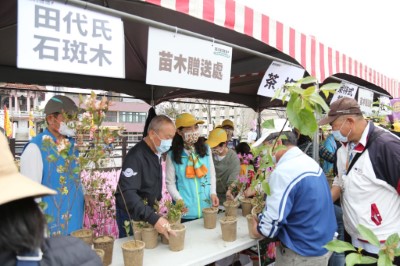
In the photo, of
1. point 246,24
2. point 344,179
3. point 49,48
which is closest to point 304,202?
point 344,179

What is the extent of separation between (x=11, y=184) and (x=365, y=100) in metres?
3.99

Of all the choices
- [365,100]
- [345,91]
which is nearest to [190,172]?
[345,91]

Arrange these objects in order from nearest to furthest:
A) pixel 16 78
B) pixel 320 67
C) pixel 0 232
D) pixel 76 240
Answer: pixel 0 232
pixel 76 240
pixel 320 67
pixel 16 78

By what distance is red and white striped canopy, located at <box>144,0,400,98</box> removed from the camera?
1.72 meters

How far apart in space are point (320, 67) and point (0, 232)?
285cm

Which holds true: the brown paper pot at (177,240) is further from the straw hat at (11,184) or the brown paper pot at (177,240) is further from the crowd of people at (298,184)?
the straw hat at (11,184)

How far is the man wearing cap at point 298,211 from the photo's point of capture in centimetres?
154

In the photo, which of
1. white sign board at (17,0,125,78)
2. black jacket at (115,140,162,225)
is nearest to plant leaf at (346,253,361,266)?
black jacket at (115,140,162,225)

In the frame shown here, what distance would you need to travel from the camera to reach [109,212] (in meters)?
1.77

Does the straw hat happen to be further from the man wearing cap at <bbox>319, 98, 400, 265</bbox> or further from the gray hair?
the man wearing cap at <bbox>319, 98, 400, 265</bbox>

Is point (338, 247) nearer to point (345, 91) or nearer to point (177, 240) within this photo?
point (177, 240)

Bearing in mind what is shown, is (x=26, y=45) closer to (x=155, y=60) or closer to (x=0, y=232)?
(x=155, y=60)

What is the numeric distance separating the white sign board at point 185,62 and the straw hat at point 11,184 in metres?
0.97

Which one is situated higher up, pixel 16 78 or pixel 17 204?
pixel 16 78
